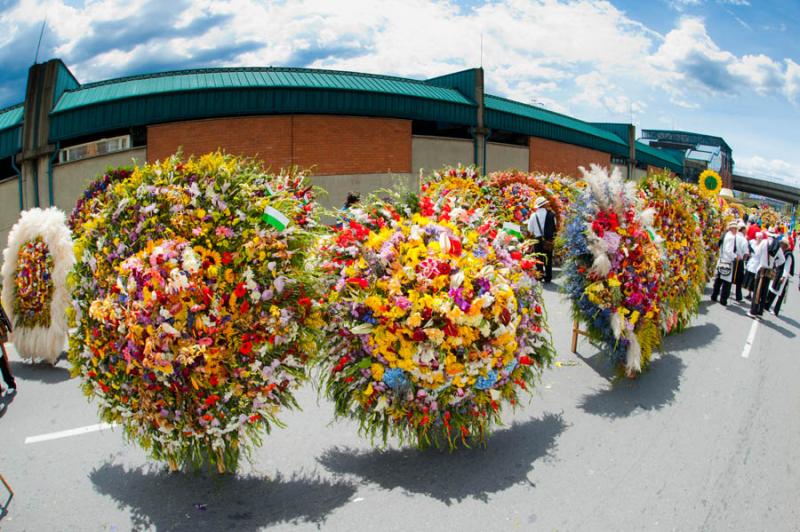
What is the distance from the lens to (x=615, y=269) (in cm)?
615

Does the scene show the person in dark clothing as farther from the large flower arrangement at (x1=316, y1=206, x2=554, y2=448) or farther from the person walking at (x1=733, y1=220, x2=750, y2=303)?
the person walking at (x1=733, y1=220, x2=750, y2=303)

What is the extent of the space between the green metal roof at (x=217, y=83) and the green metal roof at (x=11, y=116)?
1.60m

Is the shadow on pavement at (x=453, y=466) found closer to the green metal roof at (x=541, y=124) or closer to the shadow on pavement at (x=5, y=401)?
the shadow on pavement at (x=5, y=401)

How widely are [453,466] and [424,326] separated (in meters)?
1.43

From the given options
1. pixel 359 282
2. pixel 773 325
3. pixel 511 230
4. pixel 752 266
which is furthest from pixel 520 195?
pixel 359 282

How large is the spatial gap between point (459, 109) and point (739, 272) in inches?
666

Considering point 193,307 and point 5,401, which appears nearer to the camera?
point 193,307

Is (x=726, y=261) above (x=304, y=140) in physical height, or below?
below

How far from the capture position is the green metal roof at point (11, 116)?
20062 millimetres

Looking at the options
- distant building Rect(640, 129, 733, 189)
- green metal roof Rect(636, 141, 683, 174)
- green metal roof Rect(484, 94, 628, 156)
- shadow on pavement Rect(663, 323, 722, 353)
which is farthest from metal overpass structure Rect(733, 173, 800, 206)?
shadow on pavement Rect(663, 323, 722, 353)

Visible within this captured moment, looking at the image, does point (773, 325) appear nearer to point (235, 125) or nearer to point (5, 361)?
point (5, 361)

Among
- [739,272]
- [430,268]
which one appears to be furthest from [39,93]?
[739,272]

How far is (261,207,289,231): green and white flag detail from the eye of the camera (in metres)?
3.83

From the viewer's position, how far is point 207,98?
20391mm
